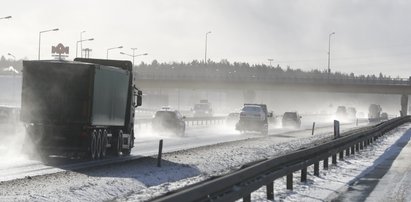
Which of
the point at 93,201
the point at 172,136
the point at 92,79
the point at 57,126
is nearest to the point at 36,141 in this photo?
the point at 57,126

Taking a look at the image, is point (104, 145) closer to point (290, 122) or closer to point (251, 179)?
point (251, 179)

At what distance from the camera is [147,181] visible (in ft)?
56.4

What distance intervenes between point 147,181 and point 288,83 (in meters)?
95.4

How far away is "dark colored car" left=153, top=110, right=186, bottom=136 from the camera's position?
4350 cm

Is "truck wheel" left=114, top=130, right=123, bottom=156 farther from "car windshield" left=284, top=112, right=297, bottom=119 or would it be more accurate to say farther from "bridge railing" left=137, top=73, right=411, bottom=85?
"bridge railing" left=137, top=73, right=411, bottom=85

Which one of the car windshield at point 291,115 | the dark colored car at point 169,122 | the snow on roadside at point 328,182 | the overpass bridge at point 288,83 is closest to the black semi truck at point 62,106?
the snow on roadside at point 328,182

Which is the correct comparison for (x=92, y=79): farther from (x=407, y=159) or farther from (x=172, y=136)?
(x=172, y=136)

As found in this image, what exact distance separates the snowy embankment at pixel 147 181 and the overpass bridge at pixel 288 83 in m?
83.5

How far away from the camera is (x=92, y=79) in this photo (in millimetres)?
21750

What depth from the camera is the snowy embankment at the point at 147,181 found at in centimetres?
1373

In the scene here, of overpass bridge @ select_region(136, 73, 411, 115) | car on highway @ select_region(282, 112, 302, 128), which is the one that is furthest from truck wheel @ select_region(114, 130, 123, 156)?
overpass bridge @ select_region(136, 73, 411, 115)

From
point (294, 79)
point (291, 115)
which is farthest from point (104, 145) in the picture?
point (294, 79)

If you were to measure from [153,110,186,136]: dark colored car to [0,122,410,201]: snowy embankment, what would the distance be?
17.9 meters

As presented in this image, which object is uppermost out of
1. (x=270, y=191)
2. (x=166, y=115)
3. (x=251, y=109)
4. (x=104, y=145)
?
(x=251, y=109)
